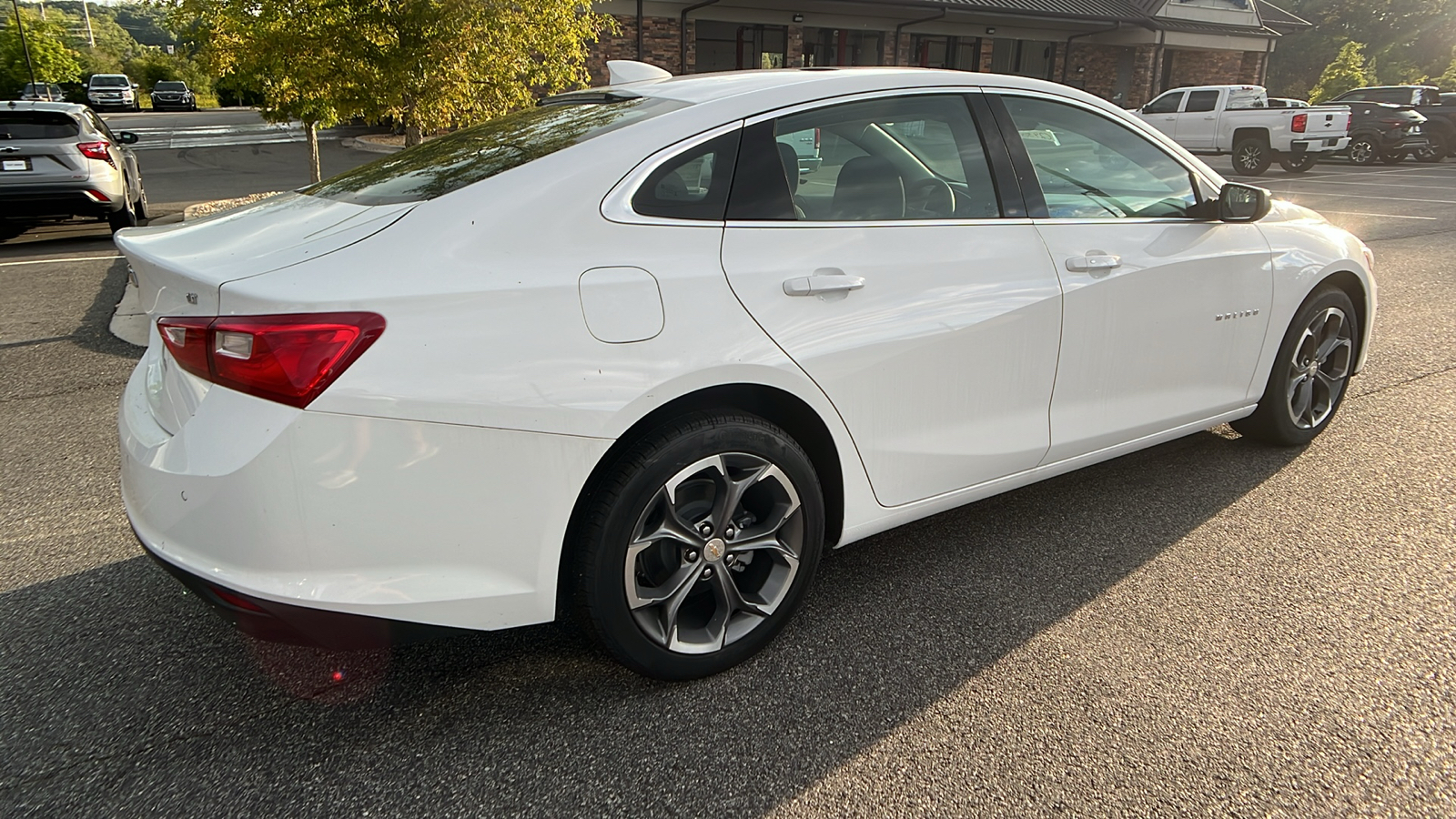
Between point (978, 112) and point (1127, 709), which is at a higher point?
point (978, 112)

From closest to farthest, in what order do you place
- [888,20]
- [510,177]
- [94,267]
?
[510,177], [94,267], [888,20]

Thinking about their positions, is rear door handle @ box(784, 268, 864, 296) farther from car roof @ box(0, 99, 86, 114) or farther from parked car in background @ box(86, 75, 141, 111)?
parked car in background @ box(86, 75, 141, 111)

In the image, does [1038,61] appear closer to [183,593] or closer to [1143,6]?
[1143,6]

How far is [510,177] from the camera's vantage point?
92.5 inches

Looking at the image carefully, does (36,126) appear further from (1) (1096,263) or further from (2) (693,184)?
(1) (1096,263)

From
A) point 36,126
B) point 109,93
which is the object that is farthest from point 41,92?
Result: point 36,126

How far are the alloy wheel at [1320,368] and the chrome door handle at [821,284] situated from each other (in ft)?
8.11

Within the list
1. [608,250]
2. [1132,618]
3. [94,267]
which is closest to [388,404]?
[608,250]

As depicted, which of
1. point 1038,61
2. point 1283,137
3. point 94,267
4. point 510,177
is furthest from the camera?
point 1038,61

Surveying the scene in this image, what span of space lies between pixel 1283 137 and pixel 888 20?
35.9 feet

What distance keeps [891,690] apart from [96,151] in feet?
37.3

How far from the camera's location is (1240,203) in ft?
11.5

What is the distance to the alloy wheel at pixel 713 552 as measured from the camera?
2.43 meters

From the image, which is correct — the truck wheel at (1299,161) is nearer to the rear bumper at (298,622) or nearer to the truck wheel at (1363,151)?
the truck wheel at (1363,151)
